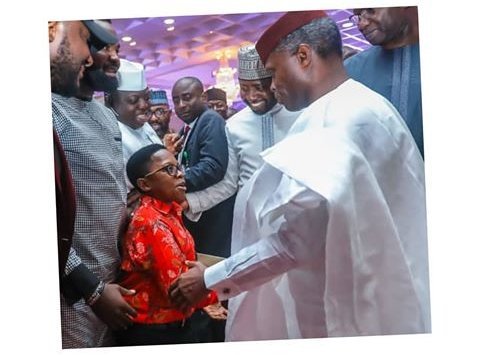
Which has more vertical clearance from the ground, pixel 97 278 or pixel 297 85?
pixel 297 85

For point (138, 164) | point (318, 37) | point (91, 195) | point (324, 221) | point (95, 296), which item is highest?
point (318, 37)

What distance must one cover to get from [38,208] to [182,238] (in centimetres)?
55

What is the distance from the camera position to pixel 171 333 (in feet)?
9.46

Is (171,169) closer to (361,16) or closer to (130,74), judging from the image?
(130,74)

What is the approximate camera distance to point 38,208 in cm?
284

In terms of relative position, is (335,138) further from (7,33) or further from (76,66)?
(7,33)

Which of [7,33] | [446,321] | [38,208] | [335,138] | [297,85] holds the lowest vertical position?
[446,321]

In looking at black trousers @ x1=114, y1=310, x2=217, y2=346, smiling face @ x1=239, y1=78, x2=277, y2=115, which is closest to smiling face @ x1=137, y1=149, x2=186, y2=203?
smiling face @ x1=239, y1=78, x2=277, y2=115

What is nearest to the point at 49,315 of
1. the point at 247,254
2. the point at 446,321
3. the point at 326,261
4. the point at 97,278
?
the point at 97,278

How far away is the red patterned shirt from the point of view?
285cm

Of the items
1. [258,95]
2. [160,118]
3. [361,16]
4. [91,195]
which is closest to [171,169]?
[160,118]

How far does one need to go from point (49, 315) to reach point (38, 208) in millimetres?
407

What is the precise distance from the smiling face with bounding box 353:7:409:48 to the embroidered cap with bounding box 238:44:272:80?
0.41 meters

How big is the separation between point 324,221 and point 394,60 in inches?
26.8
